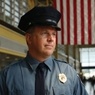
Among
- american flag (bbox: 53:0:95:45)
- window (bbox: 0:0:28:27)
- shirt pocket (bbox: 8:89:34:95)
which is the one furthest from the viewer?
american flag (bbox: 53:0:95:45)

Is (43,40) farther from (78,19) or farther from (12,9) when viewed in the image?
(12,9)

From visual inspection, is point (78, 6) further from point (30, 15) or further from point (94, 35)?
point (30, 15)

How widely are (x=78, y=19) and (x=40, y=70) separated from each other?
13.2 feet

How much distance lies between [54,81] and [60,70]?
0.26 feet

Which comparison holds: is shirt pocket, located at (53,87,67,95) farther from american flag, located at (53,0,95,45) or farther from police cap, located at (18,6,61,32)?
american flag, located at (53,0,95,45)

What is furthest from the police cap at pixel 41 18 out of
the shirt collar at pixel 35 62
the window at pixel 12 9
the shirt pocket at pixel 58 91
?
the window at pixel 12 9

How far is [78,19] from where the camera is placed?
5.61 meters

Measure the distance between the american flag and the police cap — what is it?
12.5 feet

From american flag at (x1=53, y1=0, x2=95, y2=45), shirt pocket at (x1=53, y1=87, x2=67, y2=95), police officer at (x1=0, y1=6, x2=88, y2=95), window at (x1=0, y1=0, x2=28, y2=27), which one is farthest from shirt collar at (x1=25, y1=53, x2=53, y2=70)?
american flag at (x1=53, y1=0, x2=95, y2=45)

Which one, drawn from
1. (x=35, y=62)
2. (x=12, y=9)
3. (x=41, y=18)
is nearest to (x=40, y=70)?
(x=35, y=62)

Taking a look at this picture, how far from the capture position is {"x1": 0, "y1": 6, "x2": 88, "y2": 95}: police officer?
162cm

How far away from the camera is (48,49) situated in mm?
1610

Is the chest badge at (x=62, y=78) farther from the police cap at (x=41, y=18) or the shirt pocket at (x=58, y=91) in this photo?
the police cap at (x=41, y=18)

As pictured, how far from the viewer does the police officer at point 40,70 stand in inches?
63.6
